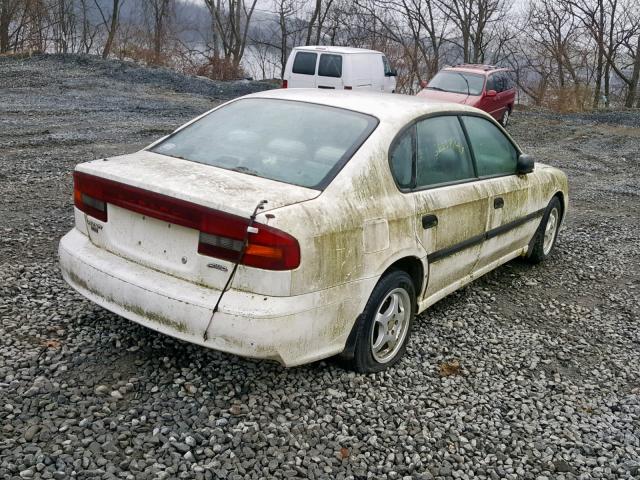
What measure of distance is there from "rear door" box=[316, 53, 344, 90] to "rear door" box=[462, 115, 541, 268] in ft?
36.8

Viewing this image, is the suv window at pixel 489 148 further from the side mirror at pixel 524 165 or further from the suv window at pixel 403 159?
the suv window at pixel 403 159

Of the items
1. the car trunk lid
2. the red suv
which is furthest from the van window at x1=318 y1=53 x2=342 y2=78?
the car trunk lid

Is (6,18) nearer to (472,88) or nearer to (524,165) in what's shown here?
(472,88)

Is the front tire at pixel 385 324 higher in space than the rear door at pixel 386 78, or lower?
lower

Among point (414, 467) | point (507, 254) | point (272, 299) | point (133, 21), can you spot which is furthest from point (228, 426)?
point (133, 21)

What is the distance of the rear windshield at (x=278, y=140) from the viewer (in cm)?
330

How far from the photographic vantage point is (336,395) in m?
3.28

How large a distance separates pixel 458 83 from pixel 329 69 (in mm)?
3301

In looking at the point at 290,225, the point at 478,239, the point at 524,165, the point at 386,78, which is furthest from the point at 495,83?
the point at 290,225

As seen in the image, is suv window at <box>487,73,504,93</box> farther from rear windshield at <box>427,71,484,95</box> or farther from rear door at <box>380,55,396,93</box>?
rear door at <box>380,55,396,93</box>

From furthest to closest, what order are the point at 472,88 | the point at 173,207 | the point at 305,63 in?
the point at 305,63 < the point at 472,88 < the point at 173,207

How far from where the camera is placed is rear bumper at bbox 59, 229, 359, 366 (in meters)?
2.80

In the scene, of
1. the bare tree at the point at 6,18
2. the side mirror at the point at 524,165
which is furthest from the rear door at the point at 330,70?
the bare tree at the point at 6,18

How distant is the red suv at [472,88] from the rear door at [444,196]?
10959 mm
